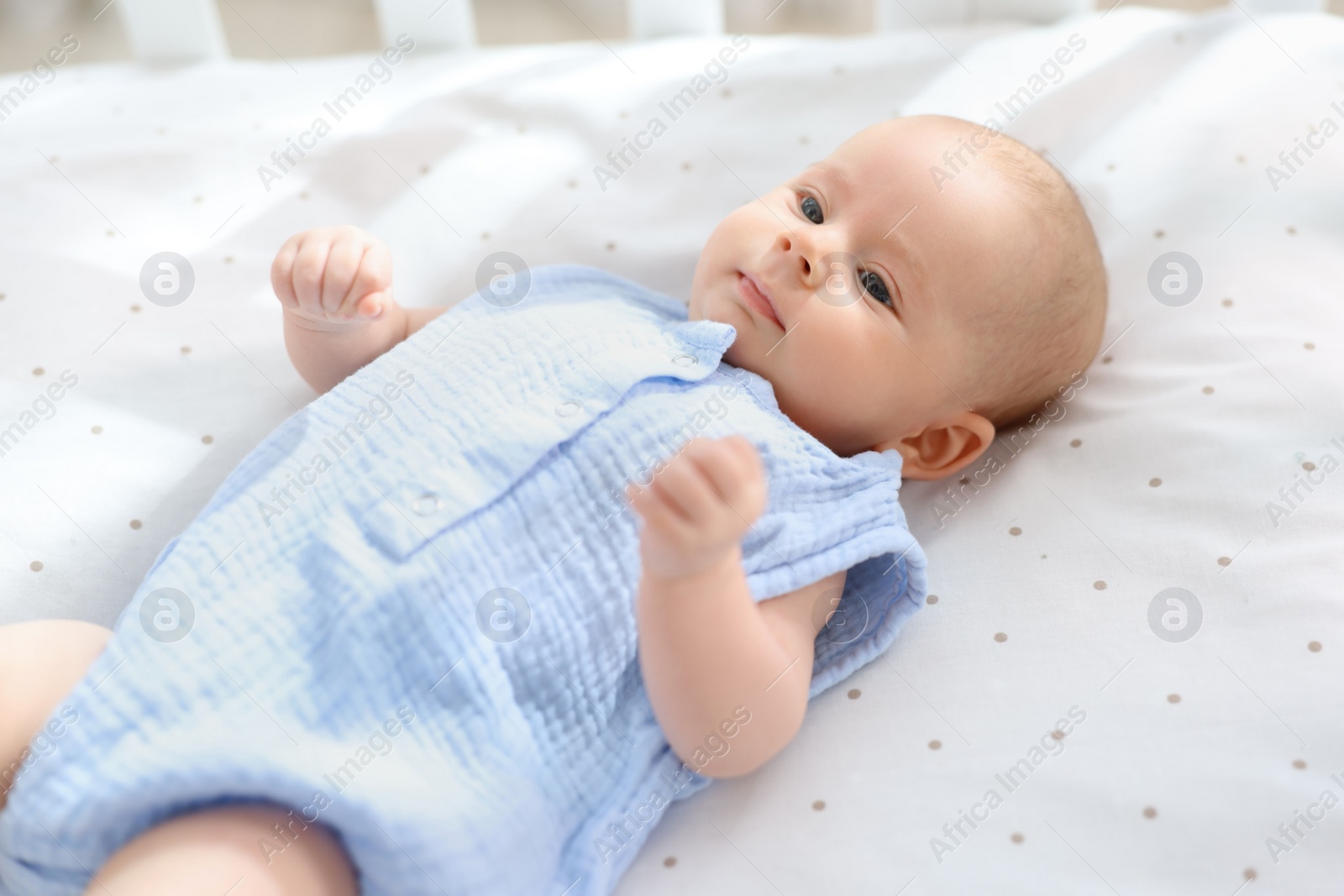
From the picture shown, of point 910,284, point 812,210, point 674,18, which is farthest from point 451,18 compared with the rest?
point 910,284

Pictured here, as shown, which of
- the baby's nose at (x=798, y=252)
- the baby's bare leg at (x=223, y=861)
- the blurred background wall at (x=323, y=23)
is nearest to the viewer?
the baby's bare leg at (x=223, y=861)

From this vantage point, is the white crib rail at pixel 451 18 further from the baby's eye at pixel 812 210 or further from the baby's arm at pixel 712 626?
the baby's arm at pixel 712 626

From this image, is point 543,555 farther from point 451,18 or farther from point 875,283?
point 451,18

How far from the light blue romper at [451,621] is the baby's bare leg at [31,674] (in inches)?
2.3

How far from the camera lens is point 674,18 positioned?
1.43m

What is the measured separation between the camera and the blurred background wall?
2328 millimetres

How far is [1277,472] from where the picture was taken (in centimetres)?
93

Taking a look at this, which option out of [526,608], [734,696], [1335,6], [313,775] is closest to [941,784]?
[734,696]

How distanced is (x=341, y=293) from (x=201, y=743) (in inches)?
14.1

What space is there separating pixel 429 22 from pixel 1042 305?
88 centimetres

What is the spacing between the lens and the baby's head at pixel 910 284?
95 centimetres

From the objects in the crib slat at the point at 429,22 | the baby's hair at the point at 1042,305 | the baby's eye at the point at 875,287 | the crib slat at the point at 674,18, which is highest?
the crib slat at the point at 429,22

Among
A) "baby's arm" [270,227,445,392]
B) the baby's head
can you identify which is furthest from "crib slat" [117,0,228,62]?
the baby's head

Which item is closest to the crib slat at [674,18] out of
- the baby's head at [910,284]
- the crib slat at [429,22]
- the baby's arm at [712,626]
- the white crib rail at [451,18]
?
the white crib rail at [451,18]
